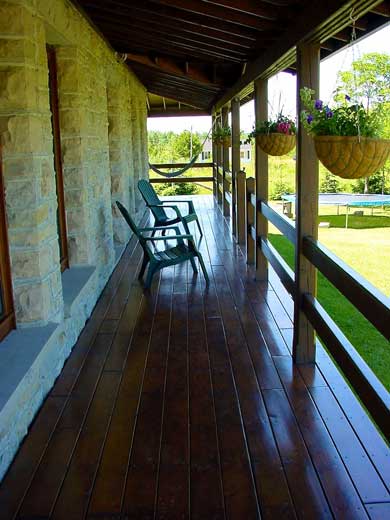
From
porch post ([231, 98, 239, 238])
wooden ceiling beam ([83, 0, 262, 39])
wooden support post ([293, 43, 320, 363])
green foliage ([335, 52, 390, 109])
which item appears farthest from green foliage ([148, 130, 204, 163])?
green foliage ([335, 52, 390, 109])

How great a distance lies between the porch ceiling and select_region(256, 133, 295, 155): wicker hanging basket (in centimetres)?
50

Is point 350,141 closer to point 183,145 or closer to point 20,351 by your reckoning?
point 20,351

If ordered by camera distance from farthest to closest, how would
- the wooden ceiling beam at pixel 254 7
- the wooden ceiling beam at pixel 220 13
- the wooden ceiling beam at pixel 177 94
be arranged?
the wooden ceiling beam at pixel 177 94 < the wooden ceiling beam at pixel 220 13 < the wooden ceiling beam at pixel 254 7

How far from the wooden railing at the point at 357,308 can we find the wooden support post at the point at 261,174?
122 cm

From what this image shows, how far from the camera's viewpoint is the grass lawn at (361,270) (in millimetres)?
4910

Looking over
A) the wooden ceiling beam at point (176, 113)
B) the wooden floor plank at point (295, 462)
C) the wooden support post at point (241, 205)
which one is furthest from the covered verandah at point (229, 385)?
the wooden ceiling beam at point (176, 113)

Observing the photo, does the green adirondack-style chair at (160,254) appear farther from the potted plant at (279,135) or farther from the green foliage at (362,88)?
the green foliage at (362,88)

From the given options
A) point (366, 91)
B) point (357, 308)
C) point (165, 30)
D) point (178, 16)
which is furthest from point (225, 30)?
point (357, 308)

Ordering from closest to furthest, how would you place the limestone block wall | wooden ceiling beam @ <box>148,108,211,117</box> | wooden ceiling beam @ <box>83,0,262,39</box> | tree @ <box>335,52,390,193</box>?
tree @ <box>335,52,390,193</box> → the limestone block wall → wooden ceiling beam @ <box>83,0,262,39</box> → wooden ceiling beam @ <box>148,108,211,117</box>

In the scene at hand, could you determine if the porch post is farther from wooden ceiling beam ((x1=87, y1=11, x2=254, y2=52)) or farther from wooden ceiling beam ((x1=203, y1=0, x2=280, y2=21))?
wooden ceiling beam ((x1=203, y1=0, x2=280, y2=21))

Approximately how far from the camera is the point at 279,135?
393 centimetres

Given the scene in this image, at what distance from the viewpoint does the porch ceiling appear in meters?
2.82

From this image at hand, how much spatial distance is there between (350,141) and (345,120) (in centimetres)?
11

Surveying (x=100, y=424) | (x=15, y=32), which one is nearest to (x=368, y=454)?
(x=100, y=424)
